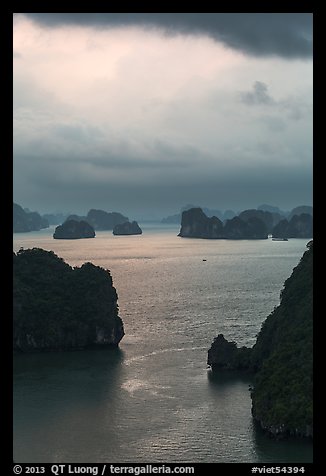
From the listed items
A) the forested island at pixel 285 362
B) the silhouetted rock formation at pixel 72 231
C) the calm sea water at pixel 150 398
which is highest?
the silhouetted rock formation at pixel 72 231

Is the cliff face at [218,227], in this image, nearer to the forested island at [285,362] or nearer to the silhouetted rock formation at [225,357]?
the forested island at [285,362]

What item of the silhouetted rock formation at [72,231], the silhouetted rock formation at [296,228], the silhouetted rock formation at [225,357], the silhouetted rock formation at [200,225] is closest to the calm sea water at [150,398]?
the silhouetted rock formation at [225,357]

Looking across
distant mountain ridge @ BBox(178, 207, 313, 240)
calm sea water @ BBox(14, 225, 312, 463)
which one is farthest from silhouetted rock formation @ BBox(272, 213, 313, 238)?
calm sea water @ BBox(14, 225, 312, 463)

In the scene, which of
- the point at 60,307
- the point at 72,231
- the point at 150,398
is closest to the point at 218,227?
the point at 72,231
